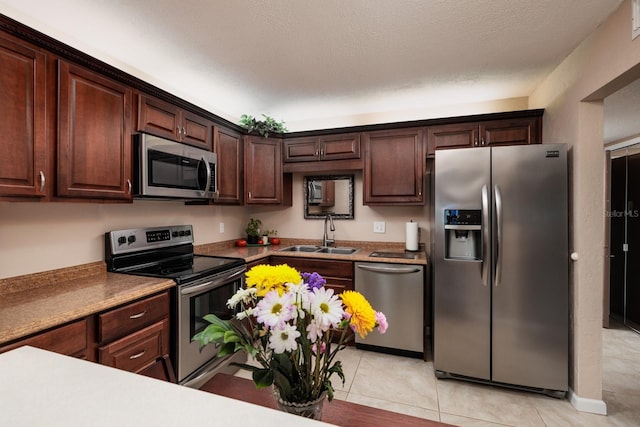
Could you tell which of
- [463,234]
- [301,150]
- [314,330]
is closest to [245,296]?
[314,330]

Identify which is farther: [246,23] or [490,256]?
[490,256]

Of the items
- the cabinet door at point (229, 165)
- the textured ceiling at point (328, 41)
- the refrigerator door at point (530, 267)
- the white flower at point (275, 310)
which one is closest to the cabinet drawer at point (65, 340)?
the white flower at point (275, 310)

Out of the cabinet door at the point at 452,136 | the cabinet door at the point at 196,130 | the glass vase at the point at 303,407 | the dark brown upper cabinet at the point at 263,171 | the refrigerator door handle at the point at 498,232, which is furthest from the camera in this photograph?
the dark brown upper cabinet at the point at 263,171

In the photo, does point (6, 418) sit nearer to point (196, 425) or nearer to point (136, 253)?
point (196, 425)

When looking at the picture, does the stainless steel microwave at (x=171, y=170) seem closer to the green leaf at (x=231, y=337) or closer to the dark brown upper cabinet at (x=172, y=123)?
the dark brown upper cabinet at (x=172, y=123)

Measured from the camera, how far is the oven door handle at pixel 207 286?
6.30ft

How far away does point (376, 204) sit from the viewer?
9.78ft

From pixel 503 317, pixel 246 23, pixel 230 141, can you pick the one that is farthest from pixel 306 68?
pixel 503 317

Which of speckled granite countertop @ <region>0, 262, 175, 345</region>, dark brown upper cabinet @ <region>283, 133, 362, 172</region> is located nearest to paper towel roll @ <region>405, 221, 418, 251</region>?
dark brown upper cabinet @ <region>283, 133, 362, 172</region>

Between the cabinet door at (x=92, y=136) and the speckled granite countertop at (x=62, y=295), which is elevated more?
the cabinet door at (x=92, y=136)

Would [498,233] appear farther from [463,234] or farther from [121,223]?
[121,223]

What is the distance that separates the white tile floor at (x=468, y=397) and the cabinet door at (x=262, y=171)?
1.68 metres

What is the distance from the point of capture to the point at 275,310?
584 mm

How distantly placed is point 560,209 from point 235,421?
7.84 feet
